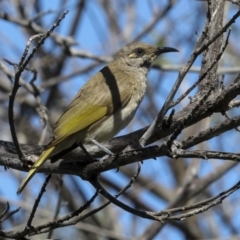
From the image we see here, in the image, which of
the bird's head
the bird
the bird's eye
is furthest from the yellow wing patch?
the bird's eye

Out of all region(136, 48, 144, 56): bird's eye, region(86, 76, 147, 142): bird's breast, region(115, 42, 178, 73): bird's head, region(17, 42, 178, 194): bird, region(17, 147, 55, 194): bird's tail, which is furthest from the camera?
region(136, 48, 144, 56): bird's eye

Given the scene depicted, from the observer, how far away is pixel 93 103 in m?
5.64

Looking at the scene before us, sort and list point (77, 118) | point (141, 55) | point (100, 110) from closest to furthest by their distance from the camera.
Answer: point (77, 118) < point (100, 110) < point (141, 55)

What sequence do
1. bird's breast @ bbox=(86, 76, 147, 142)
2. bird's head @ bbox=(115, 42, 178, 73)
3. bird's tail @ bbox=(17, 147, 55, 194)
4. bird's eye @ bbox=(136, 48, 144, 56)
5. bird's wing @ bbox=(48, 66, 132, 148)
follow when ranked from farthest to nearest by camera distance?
bird's eye @ bbox=(136, 48, 144, 56)
bird's head @ bbox=(115, 42, 178, 73)
bird's breast @ bbox=(86, 76, 147, 142)
bird's wing @ bbox=(48, 66, 132, 148)
bird's tail @ bbox=(17, 147, 55, 194)

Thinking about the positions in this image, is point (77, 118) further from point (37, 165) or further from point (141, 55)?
point (141, 55)

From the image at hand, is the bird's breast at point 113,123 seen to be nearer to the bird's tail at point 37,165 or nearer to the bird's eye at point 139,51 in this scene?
the bird's tail at point 37,165

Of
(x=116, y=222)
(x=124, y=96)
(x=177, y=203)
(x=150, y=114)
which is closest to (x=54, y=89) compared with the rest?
(x=150, y=114)

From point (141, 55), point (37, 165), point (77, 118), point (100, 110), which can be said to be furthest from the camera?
point (141, 55)

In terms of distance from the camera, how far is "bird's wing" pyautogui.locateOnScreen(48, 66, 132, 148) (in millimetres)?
5238

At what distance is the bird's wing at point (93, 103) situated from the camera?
206 inches

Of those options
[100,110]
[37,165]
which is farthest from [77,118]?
[37,165]

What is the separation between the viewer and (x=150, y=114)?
9.85 metres

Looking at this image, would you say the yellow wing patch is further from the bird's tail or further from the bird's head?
the bird's head

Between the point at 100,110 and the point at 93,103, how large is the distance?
136 mm
